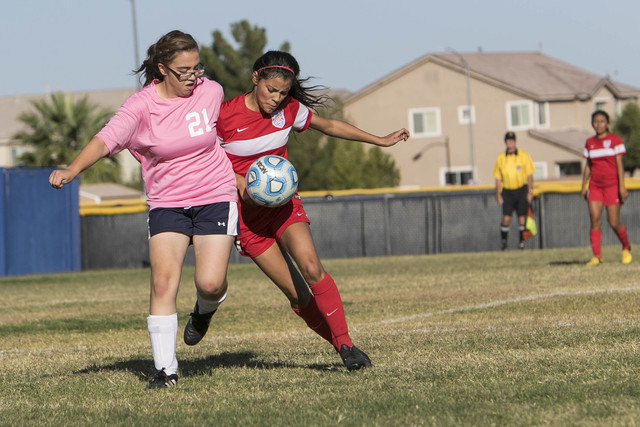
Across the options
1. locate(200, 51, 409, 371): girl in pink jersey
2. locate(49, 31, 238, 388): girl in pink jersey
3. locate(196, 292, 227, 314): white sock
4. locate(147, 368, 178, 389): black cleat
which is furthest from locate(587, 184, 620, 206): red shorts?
locate(147, 368, 178, 389): black cleat

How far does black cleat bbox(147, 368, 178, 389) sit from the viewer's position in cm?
634

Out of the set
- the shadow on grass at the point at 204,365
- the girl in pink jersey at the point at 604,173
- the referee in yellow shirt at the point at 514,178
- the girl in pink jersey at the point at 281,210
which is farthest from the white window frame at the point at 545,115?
the girl in pink jersey at the point at 281,210

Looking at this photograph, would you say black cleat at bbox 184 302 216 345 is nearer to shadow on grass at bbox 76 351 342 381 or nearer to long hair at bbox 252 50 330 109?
shadow on grass at bbox 76 351 342 381

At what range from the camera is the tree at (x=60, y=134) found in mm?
48656

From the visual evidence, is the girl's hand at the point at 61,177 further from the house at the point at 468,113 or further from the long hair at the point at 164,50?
the house at the point at 468,113

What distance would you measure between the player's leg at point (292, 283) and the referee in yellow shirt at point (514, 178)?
13706 millimetres

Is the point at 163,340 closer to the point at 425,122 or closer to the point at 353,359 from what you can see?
the point at 353,359

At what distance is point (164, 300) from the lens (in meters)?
6.46

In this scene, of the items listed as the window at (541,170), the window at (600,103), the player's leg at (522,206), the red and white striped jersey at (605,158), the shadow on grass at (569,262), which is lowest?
the shadow on grass at (569,262)

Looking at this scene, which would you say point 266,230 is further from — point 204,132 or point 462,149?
point 462,149

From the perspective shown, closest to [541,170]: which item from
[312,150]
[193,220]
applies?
[312,150]

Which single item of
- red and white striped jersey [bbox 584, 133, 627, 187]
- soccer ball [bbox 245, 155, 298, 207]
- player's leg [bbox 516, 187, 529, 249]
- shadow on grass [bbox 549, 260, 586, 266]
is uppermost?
red and white striped jersey [bbox 584, 133, 627, 187]

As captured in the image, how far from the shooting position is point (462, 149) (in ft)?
204

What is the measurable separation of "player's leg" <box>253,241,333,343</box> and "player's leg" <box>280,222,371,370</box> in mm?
135
